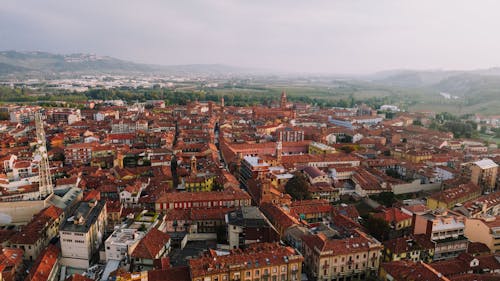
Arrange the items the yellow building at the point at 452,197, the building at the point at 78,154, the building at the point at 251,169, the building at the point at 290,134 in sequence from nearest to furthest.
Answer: the yellow building at the point at 452,197
the building at the point at 251,169
the building at the point at 78,154
the building at the point at 290,134

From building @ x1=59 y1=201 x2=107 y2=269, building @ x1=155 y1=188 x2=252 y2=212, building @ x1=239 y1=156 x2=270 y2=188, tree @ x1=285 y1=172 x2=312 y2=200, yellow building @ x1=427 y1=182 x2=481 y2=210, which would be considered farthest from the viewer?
building @ x1=239 y1=156 x2=270 y2=188

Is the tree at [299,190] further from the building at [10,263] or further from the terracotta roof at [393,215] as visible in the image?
the building at [10,263]

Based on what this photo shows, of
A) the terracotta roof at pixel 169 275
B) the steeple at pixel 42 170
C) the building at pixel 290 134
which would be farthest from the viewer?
the building at pixel 290 134

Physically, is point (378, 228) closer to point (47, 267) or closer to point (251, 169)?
point (251, 169)

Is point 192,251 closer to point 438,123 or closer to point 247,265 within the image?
point 247,265

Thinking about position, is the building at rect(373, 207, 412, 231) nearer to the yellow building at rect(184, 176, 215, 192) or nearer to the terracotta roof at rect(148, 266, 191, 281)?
the yellow building at rect(184, 176, 215, 192)

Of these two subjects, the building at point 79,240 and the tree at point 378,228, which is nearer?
the building at point 79,240

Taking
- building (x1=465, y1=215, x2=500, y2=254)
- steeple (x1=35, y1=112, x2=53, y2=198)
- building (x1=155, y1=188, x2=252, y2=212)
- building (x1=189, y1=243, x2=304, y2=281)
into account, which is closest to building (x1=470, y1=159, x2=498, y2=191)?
building (x1=465, y1=215, x2=500, y2=254)

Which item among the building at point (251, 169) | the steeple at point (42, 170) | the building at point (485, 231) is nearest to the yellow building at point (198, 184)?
the building at point (251, 169)
